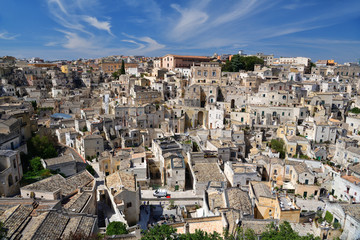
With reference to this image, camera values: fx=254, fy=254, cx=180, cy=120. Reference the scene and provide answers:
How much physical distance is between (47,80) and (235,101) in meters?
42.8

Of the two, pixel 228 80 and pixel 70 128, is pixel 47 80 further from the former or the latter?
pixel 228 80

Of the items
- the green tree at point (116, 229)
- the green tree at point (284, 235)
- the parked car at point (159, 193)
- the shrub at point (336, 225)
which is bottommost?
the parked car at point (159, 193)

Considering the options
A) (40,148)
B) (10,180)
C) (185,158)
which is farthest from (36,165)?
(185,158)

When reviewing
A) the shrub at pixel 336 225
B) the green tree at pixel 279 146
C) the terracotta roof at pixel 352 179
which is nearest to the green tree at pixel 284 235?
the shrub at pixel 336 225

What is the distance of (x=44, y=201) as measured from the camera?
16922 millimetres

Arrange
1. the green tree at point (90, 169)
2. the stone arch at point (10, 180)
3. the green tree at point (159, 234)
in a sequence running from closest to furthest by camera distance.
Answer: the green tree at point (159, 234) → the stone arch at point (10, 180) → the green tree at point (90, 169)

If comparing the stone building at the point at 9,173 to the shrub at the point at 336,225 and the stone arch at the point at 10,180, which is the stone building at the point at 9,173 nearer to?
the stone arch at the point at 10,180

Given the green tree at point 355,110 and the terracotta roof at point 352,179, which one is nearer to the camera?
the terracotta roof at point 352,179

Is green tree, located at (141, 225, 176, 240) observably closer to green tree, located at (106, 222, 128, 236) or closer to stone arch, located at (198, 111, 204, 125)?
green tree, located at (106, 222, 128, 236)

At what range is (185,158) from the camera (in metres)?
29.4

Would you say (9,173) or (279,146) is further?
(279,146)

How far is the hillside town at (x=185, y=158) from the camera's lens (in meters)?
16.4

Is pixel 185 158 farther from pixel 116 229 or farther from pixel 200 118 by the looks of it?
pixel 116 229

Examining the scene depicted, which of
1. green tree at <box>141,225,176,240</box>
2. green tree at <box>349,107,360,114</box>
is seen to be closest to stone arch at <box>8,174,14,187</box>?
green tree at <box>141,225,176,240</box>
